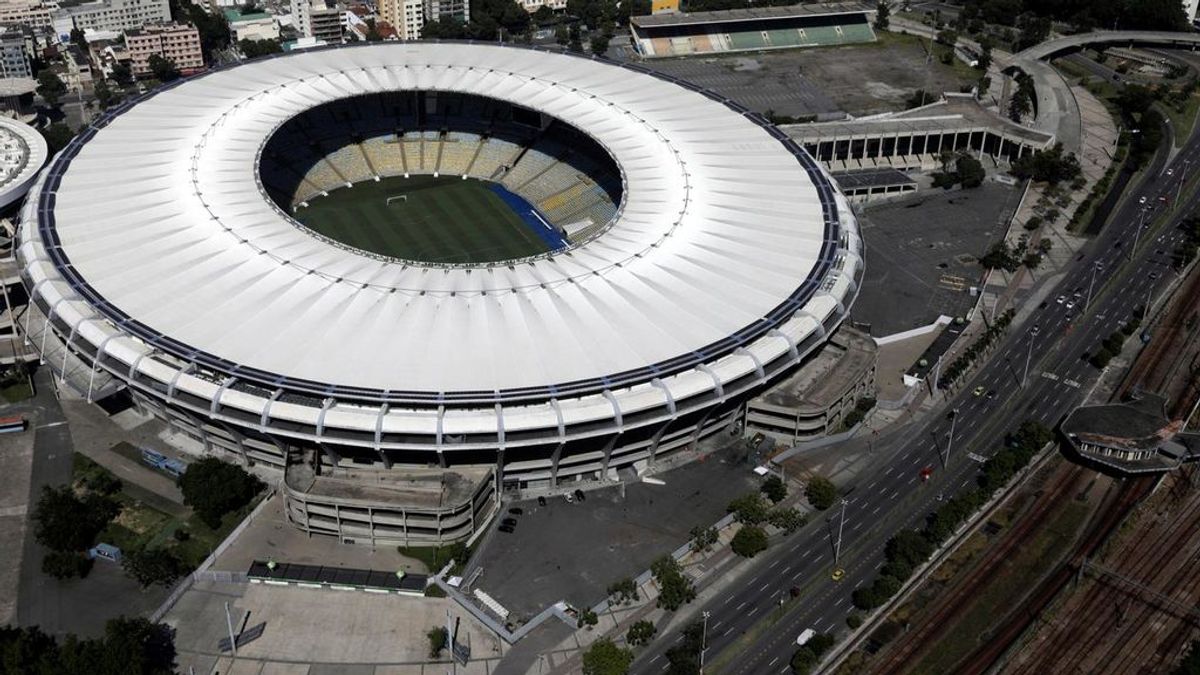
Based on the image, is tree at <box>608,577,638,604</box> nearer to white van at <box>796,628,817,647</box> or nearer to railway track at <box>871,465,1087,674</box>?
white van at <box>796,628,817,647</box>

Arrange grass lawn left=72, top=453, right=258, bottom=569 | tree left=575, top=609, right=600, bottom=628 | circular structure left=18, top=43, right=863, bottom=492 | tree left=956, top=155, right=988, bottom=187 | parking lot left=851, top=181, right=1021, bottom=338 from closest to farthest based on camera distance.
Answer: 1. tree left=575, top=609, right=600, bottom=628
2. grass lawn left=72, top=453, right=258, bottom=569
3. circular structure left=18, top=43, right=863, bottom=492
4. parking lot left=851, top=181, right=1021, bottom=338
5. tree left=956, top=155, right=988, bottom=187

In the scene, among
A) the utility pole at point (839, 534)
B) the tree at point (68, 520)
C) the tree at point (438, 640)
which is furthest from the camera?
the utility pole at point (839, 534)

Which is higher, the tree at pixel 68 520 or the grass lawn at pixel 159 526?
the tree at pixel 68 520

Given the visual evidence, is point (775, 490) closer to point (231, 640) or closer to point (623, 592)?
point (623, 592)


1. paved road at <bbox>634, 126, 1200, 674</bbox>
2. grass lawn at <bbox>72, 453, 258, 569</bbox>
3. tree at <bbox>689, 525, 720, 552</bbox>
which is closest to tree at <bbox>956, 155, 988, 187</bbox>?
paved road at <bbox>634, 126, 1200, 674</bbox>

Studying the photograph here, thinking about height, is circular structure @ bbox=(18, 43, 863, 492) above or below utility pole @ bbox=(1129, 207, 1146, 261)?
above

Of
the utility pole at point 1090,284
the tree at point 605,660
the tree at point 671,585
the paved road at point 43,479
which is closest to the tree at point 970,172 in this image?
the utility pole at point 1090,284

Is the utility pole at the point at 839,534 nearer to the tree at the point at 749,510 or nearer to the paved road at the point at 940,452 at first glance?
the paved road at the point at 940,452
